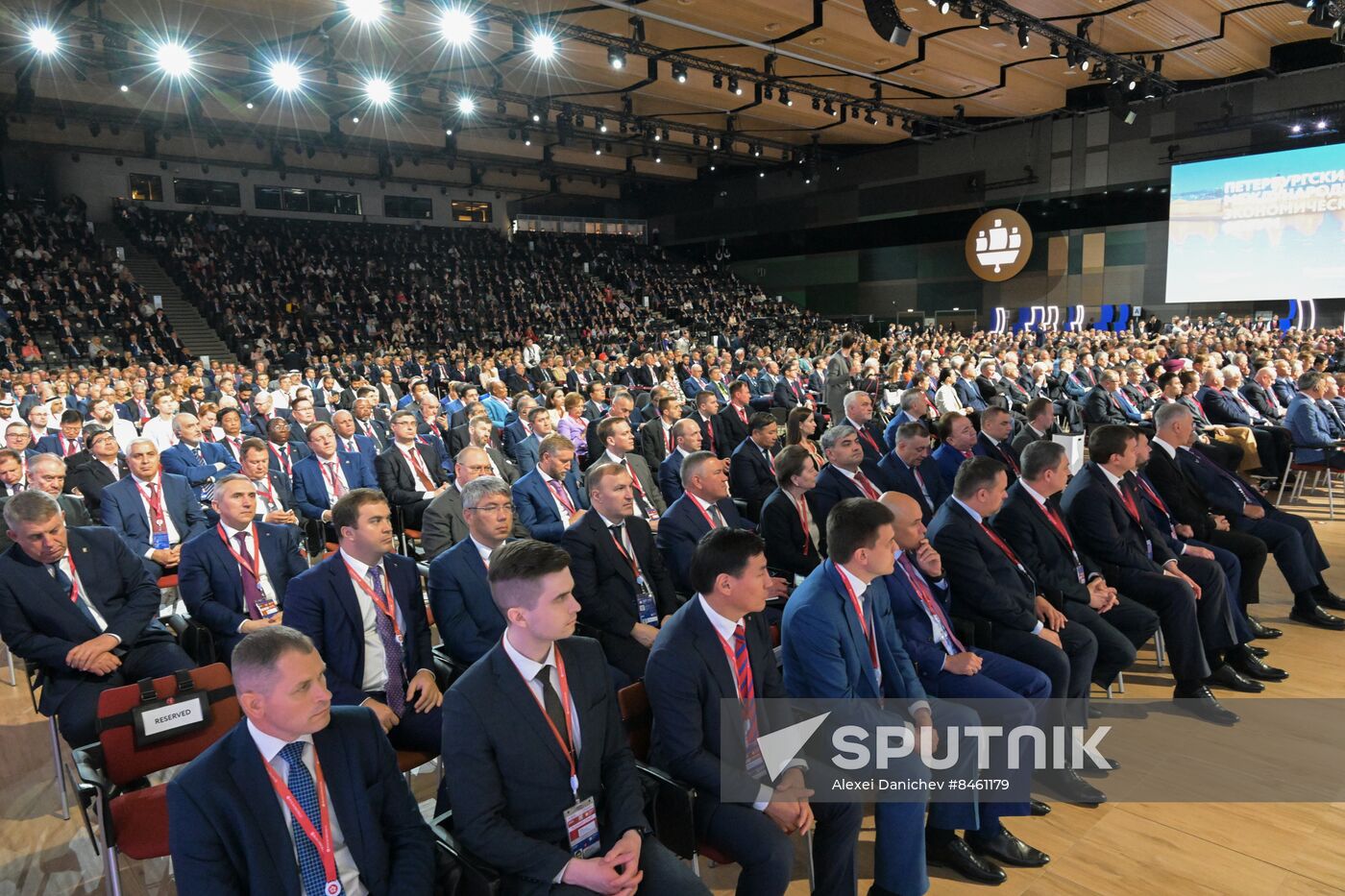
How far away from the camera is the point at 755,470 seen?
5367 millimetres

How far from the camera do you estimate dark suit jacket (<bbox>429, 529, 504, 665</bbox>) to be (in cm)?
291

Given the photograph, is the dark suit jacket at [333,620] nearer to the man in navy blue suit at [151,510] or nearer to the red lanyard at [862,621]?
the red lanyard at [862,621]

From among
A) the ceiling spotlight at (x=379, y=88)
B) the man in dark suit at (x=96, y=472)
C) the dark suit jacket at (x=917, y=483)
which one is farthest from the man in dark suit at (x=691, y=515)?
the ceiling spotlight at (x=379, y=88)

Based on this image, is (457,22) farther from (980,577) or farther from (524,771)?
(524,771)

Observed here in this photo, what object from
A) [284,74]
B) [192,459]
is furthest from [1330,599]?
[284,74]

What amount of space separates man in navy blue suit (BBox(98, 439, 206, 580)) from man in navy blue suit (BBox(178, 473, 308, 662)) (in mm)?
1130

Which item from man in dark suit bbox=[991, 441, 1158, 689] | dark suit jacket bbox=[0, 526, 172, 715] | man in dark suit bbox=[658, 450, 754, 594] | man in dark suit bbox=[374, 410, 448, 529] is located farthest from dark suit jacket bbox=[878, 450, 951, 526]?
dark suit jacket bbox=[0, 526, 172, 715]

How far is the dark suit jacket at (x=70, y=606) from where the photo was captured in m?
2.84

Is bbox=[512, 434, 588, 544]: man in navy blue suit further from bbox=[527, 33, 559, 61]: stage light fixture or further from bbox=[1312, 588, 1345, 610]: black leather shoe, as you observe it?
bbox=[527, 33, 559, 61]: stage light fixture

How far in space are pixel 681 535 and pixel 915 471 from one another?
6.78 ft

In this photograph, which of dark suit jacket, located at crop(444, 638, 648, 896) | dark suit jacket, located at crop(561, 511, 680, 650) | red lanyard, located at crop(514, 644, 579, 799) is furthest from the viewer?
dark suit jacket, located at crop(561, 511, 680, 650)

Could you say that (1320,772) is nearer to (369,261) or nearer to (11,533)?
(11,533)

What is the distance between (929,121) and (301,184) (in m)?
17.4

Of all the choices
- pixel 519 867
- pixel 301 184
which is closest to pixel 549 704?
pixel 519 867
